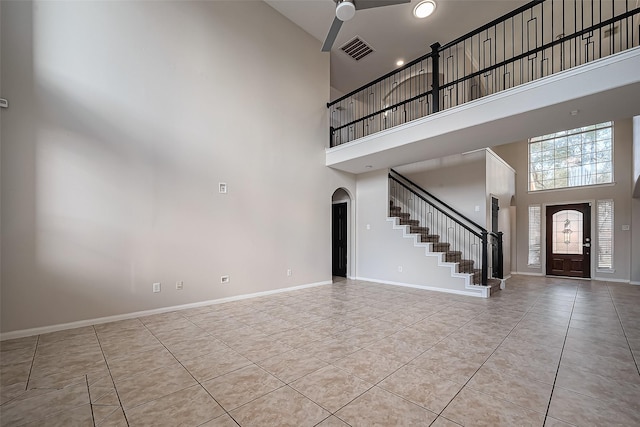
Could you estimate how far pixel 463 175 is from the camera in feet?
22.1

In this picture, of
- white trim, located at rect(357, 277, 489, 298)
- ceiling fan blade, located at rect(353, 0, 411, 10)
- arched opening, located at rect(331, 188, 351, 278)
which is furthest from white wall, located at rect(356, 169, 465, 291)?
ceiling fan blade, located at rect(353, 0, 411, 10)

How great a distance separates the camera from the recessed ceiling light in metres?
5.56

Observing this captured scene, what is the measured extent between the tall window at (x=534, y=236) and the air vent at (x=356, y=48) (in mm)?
7043

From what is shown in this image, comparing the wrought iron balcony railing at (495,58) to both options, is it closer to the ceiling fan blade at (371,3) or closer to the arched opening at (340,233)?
the arched opening at (340,233)

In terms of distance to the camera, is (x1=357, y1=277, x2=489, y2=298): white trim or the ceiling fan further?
(x1=357, y1=277, x2=489, y2=298): white trim

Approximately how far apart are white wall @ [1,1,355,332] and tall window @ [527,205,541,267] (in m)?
7.31

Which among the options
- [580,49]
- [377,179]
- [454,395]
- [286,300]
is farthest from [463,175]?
[454,395]

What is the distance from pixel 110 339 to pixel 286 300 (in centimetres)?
255

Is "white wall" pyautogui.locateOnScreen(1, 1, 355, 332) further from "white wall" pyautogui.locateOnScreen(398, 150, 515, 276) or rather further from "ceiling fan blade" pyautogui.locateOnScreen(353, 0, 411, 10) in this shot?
"white wall" pyautogui.locateOnScreen(398, 150, 515, 276)

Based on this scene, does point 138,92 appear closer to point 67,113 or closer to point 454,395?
Result: point 67,113

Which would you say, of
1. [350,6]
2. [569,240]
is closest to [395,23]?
[350,6]

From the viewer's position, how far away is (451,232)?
22.5 ft

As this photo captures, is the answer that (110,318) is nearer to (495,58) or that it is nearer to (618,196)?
(495,58)

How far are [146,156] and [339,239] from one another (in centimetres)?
513
